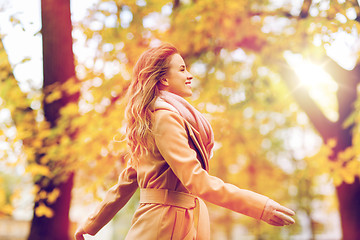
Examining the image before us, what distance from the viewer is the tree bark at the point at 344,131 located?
6.48 meters

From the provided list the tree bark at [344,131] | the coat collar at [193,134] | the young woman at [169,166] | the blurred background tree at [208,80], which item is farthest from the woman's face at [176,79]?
the tree bark at [344,131]

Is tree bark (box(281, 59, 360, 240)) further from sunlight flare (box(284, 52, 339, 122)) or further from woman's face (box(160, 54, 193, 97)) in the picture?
woman's face (box(160, 54, 193, 97))

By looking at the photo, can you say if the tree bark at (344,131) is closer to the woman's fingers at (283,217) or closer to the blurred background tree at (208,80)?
the blurred background tree at (208,80)

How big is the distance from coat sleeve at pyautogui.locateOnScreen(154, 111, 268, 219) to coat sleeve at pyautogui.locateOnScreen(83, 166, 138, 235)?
41cm

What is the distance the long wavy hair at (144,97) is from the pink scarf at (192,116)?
85mm

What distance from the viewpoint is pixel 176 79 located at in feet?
7.79

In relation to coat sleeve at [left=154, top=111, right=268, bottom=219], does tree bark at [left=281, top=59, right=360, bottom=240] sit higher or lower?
lower

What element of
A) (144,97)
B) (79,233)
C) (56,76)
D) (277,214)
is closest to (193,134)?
(144,97)

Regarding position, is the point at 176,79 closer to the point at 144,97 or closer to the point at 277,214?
the point at 144,97

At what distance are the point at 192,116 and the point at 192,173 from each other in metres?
0.36

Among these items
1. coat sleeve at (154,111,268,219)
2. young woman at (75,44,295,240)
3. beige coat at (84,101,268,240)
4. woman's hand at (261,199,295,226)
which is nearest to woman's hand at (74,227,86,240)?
young woman at (75,44,295,240)

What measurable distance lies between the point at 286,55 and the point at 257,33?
850mm

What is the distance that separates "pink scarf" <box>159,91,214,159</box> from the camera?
2213mm

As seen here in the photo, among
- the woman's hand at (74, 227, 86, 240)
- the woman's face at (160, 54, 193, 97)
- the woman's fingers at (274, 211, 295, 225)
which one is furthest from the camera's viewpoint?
the woman's hand at (74, 227, 86, 240)
